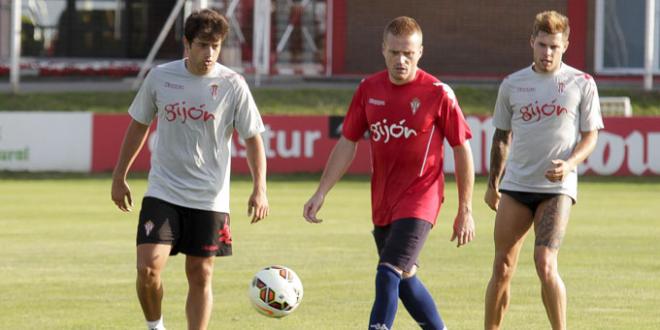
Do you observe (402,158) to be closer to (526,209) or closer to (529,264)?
(526,209)

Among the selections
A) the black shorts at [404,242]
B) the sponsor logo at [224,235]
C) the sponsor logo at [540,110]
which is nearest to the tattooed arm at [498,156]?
the sponsor logo at [540,110]

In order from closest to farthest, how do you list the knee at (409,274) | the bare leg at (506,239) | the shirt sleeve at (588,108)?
the knee at (409,274) → the shirt sleeve at (588,108) → the bare leg at (506,239)

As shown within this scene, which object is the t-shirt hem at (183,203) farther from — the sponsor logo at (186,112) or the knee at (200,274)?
the sponsor logo at (186,112)

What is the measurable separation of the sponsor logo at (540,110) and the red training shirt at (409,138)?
65cm

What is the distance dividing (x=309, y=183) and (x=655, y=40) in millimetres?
13847

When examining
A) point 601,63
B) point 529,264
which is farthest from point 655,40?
point 529,264

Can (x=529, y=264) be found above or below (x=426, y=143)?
below

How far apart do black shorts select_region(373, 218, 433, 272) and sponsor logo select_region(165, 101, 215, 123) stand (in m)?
1.38

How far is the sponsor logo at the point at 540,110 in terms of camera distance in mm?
9672

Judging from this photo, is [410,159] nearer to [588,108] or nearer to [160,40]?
A: [588,108]

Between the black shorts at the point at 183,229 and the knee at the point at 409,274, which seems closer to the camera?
the knee at the point at 409,274

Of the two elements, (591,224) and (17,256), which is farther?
(591,224)

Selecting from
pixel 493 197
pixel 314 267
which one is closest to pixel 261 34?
pixel 314 267

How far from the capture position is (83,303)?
12477 millimetres
